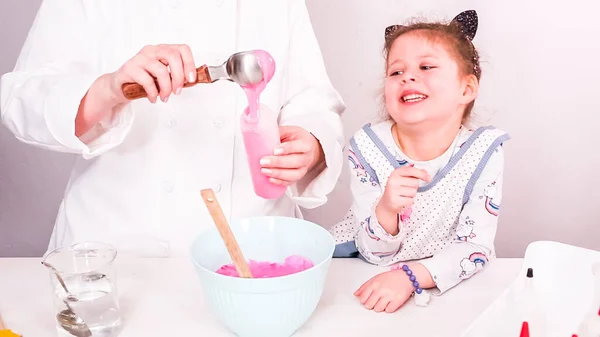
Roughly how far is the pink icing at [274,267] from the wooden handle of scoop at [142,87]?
0.28m

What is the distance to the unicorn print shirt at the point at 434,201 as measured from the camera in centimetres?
116

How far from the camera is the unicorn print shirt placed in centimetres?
116

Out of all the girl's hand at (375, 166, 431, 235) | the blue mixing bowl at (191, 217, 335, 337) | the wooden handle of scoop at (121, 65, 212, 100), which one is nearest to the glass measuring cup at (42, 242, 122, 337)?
the blue mixing bowl at (191, 217, 335, 337)

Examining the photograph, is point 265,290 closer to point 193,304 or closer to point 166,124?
point 193,304

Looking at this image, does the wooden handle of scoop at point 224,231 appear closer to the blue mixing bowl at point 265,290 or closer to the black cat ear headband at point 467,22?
the blue mixing bowl at point 265,290

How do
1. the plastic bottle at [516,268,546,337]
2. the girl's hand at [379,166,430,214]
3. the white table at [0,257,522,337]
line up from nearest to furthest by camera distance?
the plastic bottle at [516,268,546,337] → the white table at [0,257,522,337] → the girl's hand at [379,166,430,214]

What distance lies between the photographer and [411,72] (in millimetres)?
1215

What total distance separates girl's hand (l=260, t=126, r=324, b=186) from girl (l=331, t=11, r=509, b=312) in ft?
0.49

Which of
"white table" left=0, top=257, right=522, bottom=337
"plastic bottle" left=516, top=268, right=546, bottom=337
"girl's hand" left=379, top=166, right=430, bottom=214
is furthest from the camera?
"girl's hand" left=379, top=166, right=430, bottom=214

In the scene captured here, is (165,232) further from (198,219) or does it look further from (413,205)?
(413,205)

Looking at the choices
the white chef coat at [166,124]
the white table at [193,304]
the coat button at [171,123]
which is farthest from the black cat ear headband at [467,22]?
the coat button at [171,123]

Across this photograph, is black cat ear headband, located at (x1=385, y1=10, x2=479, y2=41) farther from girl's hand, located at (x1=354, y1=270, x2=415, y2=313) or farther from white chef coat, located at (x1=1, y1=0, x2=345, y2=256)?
girl's hand, located at (x1=354, y1=270, x2=415, y2=313)

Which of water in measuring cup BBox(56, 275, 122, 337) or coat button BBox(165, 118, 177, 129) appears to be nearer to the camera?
water in measuring cup BBox(56, 275, 122, 337)

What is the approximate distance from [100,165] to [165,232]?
7.1 inches
